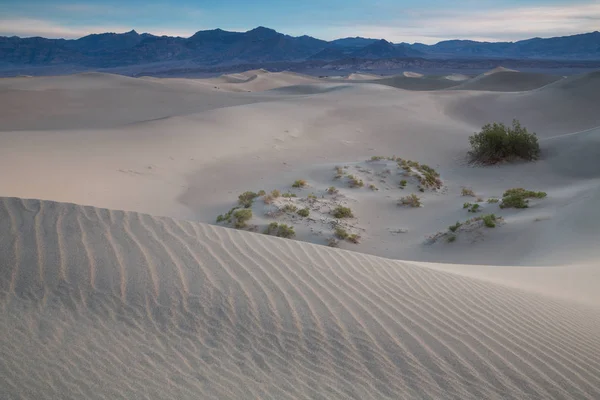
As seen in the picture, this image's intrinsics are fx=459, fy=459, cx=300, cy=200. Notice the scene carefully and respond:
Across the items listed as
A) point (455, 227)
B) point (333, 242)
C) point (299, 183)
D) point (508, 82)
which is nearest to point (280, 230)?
point (333, 242)

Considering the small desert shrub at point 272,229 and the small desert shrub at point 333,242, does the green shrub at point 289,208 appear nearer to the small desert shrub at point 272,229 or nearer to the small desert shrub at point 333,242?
the small desert shrub at point 272,229

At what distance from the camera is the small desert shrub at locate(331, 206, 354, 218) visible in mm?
10812

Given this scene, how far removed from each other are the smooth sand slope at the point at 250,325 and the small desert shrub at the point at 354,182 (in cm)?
807

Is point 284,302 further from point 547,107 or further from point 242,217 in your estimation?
point 547,107

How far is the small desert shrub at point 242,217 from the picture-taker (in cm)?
952

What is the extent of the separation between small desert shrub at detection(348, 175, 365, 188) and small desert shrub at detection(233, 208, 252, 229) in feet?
13.7

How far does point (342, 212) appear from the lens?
1087 cm

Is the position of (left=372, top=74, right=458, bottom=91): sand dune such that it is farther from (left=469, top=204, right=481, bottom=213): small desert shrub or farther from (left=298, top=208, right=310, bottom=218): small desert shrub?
(left=298, top=208, right=310, bottom=218): small desert shrub

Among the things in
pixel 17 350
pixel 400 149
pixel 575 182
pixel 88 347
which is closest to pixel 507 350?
pixel 88 347

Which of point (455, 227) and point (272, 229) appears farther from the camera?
point (455, 227)

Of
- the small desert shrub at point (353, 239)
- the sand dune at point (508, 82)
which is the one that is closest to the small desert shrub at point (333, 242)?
the small desert shrub at point (353, 239)

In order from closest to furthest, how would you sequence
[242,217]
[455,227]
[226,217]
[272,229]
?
[272,229] → [242,217] → [455,227] → [226,217]

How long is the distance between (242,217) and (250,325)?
6108 millimetres

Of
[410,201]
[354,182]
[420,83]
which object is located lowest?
[410,201]
